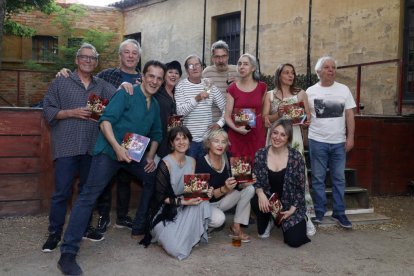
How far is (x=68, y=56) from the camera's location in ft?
55.4

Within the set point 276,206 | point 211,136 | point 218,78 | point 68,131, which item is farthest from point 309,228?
point 68,131

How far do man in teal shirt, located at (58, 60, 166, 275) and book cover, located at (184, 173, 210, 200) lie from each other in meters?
0.48

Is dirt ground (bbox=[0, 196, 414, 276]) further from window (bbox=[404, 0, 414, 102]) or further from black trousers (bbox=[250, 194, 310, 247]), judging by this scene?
window (bbox=[404, 0, 414, 102])

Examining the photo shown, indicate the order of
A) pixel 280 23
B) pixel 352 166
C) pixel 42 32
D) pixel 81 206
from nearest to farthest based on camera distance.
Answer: pixel 81 206, pixel 352 166, pixel 280 23, pixel 42 32

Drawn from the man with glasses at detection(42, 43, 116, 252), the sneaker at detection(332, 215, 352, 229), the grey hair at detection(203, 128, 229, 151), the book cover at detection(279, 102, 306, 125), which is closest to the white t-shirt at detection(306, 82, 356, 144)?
the book cover at detection(279, 102, 306, 125)

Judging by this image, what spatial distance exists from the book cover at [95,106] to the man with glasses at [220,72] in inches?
62.2

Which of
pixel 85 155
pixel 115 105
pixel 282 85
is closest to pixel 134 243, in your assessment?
pixel 85 155

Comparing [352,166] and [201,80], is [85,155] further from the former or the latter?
[352,166]

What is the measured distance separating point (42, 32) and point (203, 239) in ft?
56.6

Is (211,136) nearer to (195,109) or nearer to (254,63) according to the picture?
(195,109)

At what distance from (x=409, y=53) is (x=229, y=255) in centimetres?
801

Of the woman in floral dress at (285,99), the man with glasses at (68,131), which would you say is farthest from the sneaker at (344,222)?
the man with glasses at (68,131)

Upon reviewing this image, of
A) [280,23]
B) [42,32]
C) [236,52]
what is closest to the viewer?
[280,23]

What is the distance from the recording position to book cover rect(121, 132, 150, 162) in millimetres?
4266
